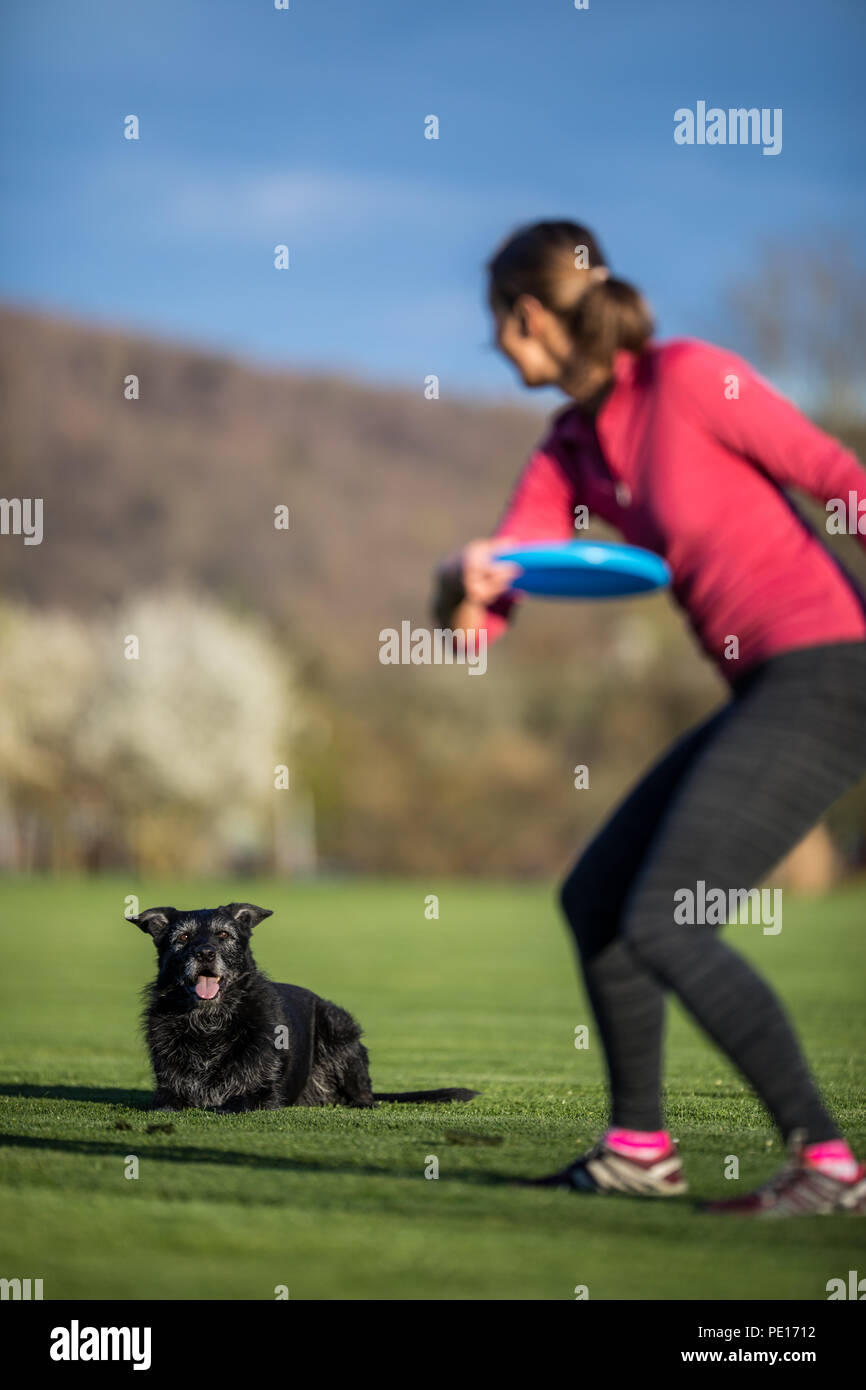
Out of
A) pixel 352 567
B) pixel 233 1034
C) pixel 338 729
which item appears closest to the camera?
pixel 233 1034

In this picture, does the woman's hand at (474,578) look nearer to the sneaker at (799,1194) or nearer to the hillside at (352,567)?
the sneaker at (799,1194)

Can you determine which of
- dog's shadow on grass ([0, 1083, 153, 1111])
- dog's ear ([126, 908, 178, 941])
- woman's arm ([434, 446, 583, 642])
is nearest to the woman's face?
woman's arm ([434, 446, 583, 642])

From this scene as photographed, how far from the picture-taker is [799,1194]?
11.1ft

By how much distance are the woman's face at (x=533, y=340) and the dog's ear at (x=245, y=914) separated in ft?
9.98

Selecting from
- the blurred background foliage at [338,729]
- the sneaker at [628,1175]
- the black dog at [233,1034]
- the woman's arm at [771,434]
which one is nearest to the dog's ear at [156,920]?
the black dog at [233,1034]

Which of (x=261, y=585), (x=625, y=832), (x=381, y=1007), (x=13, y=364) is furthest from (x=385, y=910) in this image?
(x=13, y=364)

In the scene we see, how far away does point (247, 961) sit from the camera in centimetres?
594

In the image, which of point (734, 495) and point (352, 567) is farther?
point (352, 567)

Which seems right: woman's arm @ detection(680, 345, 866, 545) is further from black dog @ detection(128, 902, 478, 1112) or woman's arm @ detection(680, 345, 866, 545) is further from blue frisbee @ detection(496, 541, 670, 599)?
black dog @ detection(128, 902, 478, 1112)

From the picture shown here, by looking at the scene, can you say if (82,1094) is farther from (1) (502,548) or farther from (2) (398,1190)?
(1) (502,548)

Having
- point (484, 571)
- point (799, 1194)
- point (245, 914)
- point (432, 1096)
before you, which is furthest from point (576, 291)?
point (432, 1096)

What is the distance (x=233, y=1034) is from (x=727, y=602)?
117 inches
